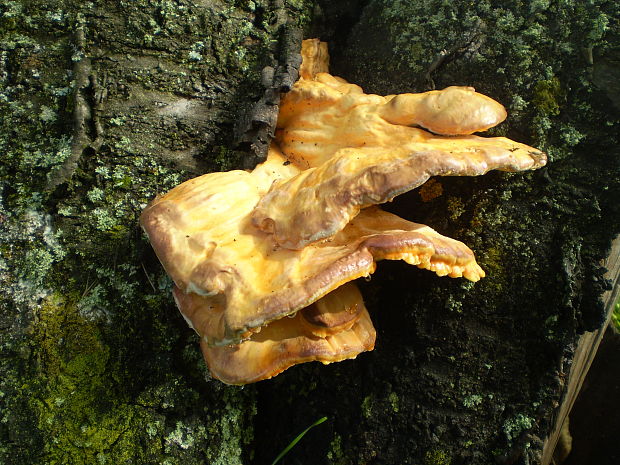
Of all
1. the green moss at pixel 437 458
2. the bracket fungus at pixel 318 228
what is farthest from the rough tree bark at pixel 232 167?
the bracket fungus at pixel 318 228

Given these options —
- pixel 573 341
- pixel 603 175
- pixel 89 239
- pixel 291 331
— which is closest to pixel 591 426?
pixel 573 341

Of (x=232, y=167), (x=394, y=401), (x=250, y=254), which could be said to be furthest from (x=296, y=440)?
(x=232, y=167)

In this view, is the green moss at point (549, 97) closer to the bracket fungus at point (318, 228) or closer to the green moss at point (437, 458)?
the bracket fungus at point (318, 228)

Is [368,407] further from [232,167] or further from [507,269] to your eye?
[232,167]

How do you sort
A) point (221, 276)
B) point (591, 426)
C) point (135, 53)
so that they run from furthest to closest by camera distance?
point (591, 426)
point (135, 53)
point (221, 276)

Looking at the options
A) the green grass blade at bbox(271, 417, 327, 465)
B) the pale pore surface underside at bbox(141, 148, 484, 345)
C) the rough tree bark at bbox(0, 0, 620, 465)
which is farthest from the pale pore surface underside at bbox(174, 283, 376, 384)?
the green grass blade at bbox(271, 417, 327, 465)

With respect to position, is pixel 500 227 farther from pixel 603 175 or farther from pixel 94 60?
pixel 94 60
